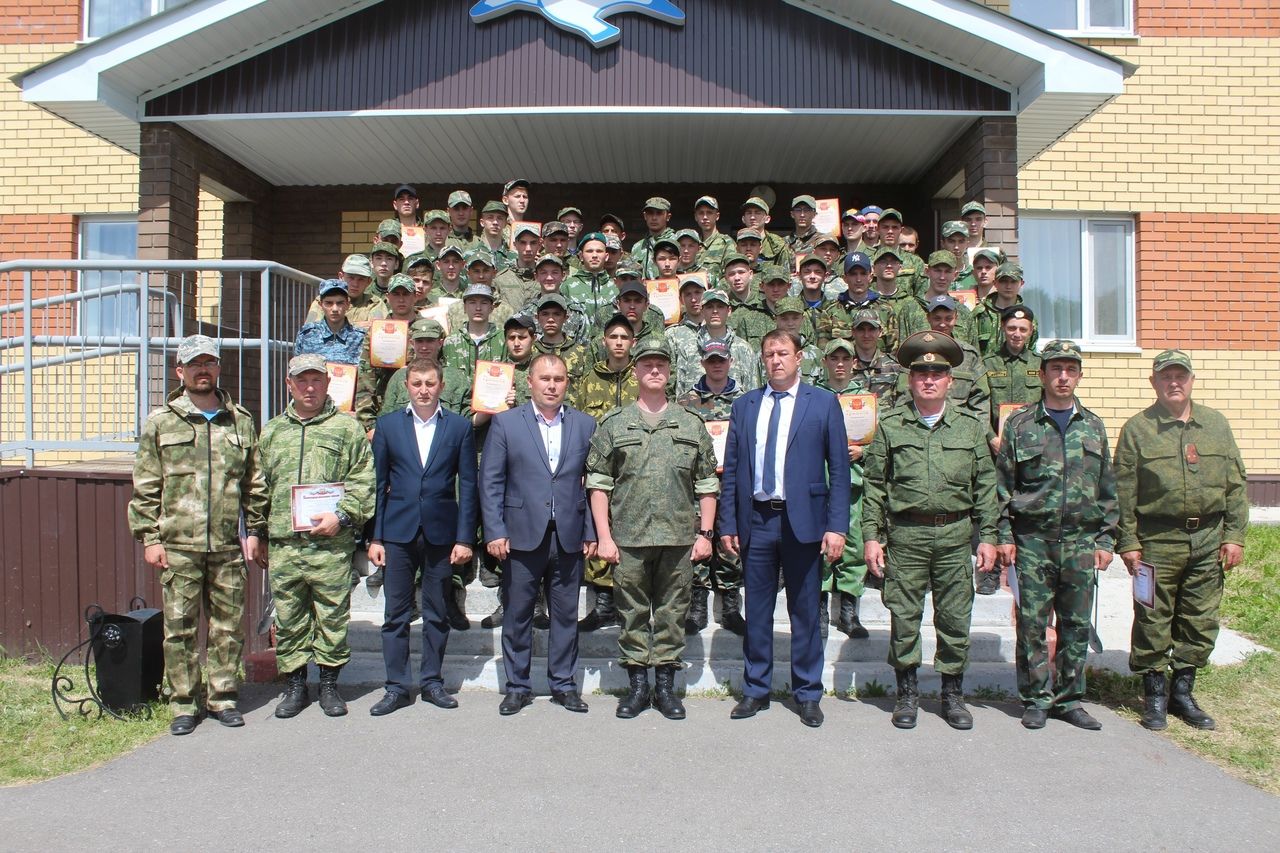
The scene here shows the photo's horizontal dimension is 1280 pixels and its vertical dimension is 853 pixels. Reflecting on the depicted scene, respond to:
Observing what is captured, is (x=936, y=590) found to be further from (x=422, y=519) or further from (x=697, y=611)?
(x=422, y=519)

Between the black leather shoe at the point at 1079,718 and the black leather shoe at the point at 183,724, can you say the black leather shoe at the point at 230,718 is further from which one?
the black leather shoe at the point at 1079,718

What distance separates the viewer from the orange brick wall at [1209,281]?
1156 cm

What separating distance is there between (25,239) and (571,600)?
1057 cm

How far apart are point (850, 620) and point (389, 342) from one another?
151 inches

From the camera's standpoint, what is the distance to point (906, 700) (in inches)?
211

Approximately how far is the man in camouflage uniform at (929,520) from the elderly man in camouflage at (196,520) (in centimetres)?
366

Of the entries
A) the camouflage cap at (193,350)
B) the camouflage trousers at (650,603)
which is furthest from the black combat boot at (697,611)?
the camouflage cap at (193,350)

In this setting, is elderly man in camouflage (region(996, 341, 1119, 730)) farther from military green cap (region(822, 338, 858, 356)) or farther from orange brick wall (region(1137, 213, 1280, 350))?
orange brick wall (region(1137, 213, 1280, 350))

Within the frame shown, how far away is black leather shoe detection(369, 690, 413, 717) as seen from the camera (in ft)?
17.9

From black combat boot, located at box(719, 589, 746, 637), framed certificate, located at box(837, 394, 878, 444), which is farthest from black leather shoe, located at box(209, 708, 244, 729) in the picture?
framed certificate, located at box(837, 394, 878, 444)

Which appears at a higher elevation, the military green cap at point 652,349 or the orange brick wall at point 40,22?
the orange brick wall at point 40,22

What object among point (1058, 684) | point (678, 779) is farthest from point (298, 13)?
point (1058, 684)

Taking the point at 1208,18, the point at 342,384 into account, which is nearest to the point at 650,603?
the point at 342,384

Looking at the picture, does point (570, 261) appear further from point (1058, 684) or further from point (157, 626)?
point (1058, 684)
